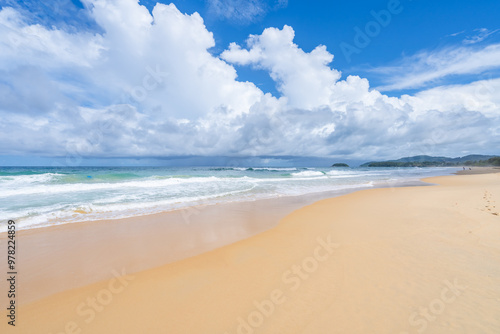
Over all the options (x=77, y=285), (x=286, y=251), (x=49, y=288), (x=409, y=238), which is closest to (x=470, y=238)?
(x=409, y=238)

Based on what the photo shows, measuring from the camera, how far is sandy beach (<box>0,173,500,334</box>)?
2.78 metres

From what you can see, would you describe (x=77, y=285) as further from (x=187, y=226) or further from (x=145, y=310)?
(x=187, y=226)

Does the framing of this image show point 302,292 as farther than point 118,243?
No

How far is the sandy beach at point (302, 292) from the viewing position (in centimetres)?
278

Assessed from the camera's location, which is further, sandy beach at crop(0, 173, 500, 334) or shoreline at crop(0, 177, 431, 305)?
shoreline at crop(0, 177, 431, 305)

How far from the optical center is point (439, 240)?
5.23m

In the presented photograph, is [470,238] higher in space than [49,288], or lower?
higher

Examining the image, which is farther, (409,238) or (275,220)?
(275,220)

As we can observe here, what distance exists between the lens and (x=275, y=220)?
26.2ft

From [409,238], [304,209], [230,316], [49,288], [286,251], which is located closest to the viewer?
[230,316]

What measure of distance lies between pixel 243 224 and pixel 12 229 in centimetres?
723

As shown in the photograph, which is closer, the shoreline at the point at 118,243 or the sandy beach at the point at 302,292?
the sandy beach at the point at 302,292

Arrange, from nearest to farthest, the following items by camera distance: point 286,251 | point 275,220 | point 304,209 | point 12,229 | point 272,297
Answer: point 272,297 → point 286,251 → point 12,229 → point 275,220 → point 304,209

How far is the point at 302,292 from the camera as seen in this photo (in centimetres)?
337
